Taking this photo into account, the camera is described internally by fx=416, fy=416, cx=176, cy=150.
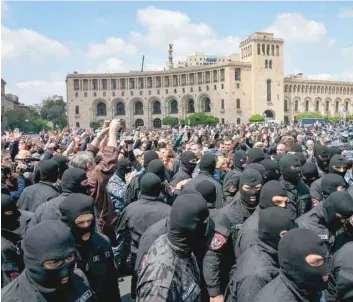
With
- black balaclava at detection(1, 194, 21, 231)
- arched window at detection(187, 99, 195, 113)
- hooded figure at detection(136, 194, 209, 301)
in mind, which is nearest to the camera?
hooded figure at detection(136, 194, 209, 301)

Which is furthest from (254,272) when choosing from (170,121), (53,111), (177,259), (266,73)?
(53,111)

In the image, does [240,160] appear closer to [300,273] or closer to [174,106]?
[300,273]

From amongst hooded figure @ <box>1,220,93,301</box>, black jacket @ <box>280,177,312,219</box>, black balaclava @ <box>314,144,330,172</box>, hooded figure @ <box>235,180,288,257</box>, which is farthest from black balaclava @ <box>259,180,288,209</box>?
black balaclava @ <box>314,144,330,172</box>

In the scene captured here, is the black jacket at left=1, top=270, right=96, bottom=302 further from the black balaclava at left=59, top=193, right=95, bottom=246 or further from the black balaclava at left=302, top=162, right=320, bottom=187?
the black balaclava at left=302, top=162, right=320, bottom=187

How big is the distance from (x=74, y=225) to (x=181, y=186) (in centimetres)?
287

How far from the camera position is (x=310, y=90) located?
290ft

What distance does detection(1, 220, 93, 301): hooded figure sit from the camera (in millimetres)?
2398

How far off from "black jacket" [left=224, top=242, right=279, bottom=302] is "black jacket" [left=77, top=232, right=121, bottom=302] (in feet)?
3.30

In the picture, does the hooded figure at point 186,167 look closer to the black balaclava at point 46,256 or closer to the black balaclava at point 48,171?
the black balaclava at point 48,171

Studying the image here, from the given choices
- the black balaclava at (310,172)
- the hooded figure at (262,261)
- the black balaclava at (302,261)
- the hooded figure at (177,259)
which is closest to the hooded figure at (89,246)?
the hooded figure at (177,259)

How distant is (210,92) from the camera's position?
7956cm

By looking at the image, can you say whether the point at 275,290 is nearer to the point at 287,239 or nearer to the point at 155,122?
the point at 287,239

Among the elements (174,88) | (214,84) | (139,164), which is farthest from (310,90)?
(139,164)

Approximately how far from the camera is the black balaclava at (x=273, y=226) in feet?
10.3
